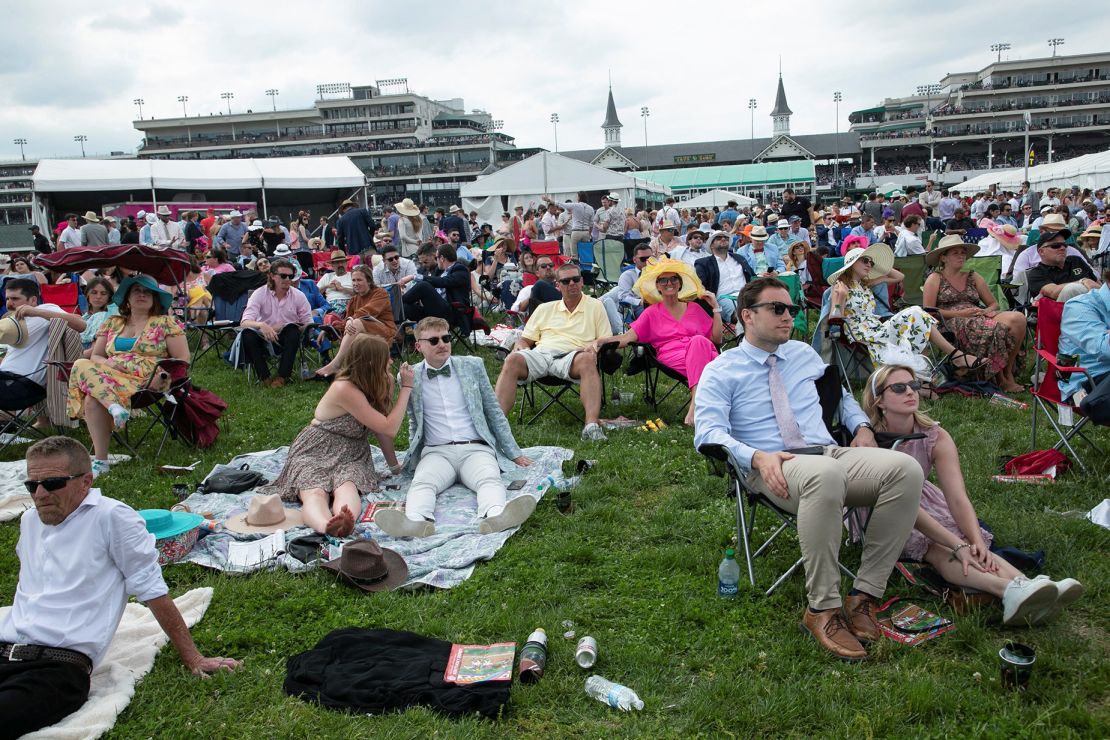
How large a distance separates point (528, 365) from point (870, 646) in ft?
12.4

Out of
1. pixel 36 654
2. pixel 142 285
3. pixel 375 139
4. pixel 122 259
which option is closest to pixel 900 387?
pixel 36 654

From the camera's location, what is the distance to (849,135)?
8125 cm

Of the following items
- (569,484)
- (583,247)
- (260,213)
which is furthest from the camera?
(260,213)

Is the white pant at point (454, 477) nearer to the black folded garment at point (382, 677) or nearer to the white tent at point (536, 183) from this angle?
the black folded garment at point (382, 677)

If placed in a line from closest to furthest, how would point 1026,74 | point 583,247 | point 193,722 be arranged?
point 193,722 < point 583,247 < point 1026,74

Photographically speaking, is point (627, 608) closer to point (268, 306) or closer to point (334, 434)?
point (334, 434)

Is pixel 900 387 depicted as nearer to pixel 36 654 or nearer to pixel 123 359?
pixel 36 654

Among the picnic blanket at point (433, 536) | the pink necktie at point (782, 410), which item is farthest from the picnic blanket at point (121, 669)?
the pink necktie at point (782, 410)

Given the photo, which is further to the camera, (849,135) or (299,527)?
(849,135)

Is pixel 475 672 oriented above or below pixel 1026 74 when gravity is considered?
A: below

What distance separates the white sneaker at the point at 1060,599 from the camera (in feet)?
10.3

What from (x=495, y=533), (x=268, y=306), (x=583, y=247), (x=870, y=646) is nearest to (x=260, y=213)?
(x=583, y=247)

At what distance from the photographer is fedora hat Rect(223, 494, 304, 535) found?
15.7ft

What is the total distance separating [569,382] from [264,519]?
8.70 feet
